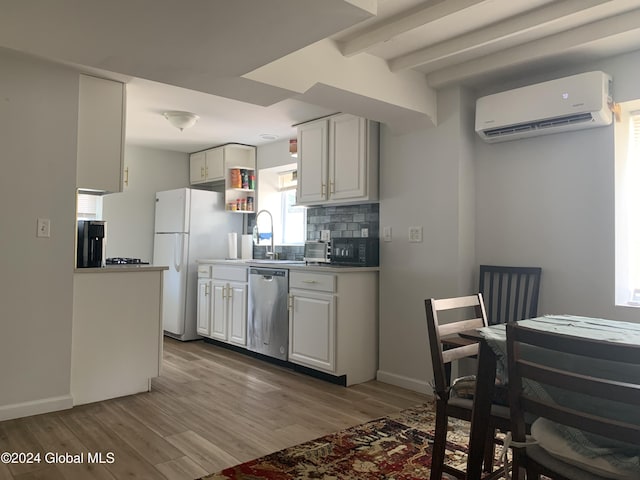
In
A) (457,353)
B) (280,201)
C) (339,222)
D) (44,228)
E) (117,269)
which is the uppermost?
(280,201)

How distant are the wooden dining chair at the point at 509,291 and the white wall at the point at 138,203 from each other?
4127 millimetres

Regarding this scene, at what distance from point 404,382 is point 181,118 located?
9.92 feet

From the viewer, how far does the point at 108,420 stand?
2.80m

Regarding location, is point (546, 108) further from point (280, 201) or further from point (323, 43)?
point (280, 201)

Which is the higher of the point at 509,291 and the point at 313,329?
the point at 509,291

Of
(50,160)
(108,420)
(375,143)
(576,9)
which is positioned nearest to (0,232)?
(50,160)

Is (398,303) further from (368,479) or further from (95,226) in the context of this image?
(95,226)

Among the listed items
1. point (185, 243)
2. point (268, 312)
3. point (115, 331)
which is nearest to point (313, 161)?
point (268, 312)

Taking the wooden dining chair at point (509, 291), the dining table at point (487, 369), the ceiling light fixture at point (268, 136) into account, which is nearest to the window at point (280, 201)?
the ceiling light fixture at point (268, 136)

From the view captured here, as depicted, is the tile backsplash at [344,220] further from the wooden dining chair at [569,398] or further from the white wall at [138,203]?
the wooden dining chair at [569,398]

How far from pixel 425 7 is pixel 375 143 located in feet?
4.86

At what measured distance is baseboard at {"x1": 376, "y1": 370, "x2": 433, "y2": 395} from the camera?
3.40 m

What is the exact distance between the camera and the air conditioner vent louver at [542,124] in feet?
8.91

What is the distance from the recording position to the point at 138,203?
222 inches
